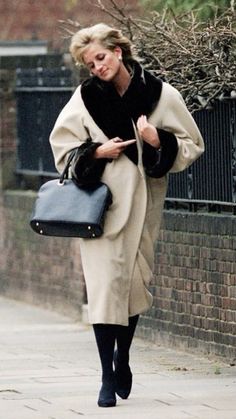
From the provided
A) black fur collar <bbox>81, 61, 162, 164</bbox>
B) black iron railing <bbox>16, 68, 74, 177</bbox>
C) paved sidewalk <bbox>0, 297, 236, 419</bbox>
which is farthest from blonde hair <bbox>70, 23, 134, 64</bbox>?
black iron railing <bbox>16, 68, 74, 177</bbox>

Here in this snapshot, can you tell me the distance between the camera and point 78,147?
816cm

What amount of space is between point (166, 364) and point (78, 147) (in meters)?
2.44

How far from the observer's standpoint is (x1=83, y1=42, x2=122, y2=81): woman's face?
8016mm

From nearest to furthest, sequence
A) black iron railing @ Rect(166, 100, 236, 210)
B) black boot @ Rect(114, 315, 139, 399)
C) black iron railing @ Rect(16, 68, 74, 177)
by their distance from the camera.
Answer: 1. black boot @ Rect(114, 315, 139, 399)
2. black iron railing @ Rect(166, 100, 236, 210)
3. black iron railing @ Rect(16, 68, 74, 177)

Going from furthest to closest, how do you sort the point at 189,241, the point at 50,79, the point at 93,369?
1. the point at 50,79
2. the point at 189,241
3. the point at 93,369

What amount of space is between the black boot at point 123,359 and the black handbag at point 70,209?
0.53 metres

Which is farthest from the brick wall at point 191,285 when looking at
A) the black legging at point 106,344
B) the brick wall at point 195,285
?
the black legging at point 106,344

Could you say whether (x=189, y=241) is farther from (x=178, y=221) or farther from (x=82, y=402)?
(x=82, y=402)

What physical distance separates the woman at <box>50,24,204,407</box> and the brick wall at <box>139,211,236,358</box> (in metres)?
1.96

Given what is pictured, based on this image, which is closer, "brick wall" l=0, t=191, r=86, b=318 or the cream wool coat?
the cream wool coat

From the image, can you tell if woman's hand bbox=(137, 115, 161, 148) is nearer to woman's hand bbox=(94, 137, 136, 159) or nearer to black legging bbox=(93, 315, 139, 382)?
woman's hand bbox=(94, 137, 136, 159)

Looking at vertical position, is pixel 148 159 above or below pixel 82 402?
above

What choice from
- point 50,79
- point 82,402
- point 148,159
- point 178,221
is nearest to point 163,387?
point 82,402

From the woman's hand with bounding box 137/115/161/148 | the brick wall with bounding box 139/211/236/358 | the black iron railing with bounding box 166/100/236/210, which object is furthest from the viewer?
the black iron railing with bounding box 166/100/236/210
